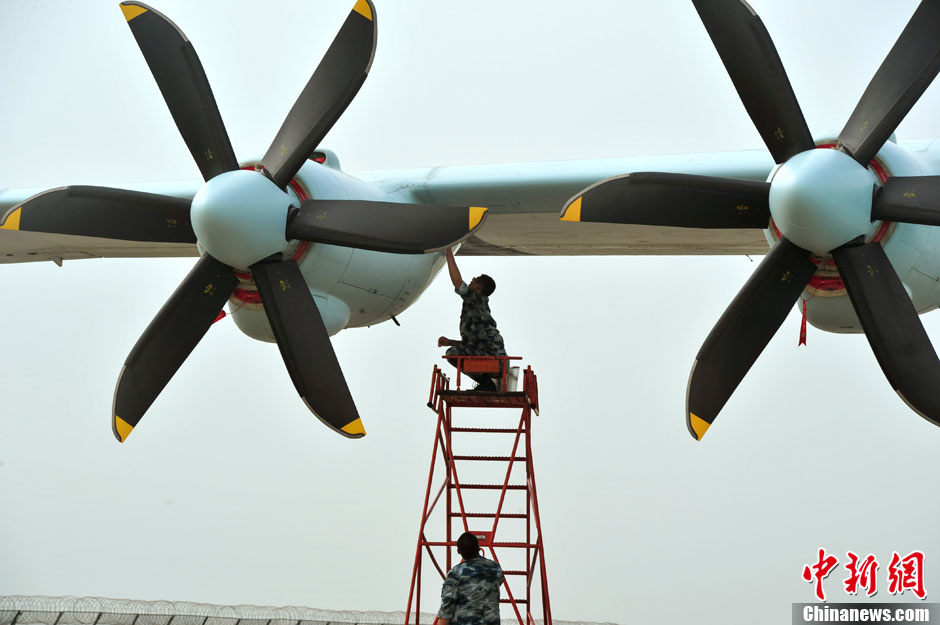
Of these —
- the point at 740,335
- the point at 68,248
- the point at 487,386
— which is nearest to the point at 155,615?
the point at 68,248

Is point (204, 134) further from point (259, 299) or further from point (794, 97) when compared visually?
point (794, 97)

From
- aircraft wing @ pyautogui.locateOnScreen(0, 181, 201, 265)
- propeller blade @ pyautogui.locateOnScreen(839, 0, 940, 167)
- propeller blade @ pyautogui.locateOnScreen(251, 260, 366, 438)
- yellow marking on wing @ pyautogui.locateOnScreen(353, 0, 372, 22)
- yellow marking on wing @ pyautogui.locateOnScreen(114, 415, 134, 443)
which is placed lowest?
yellow marking on wing @ pyautogui.locateOnScreen(114, 415, 134, 443)

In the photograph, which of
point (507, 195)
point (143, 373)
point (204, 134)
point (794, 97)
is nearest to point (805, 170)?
point (794, 97)

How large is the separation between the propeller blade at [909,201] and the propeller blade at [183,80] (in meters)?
4.86

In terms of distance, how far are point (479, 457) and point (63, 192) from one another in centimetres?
423

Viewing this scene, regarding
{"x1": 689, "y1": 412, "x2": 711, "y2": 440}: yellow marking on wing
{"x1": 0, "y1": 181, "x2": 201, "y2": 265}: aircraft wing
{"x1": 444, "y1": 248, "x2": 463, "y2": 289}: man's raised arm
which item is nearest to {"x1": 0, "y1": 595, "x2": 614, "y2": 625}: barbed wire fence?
{"x1": 0, "y1": 181, "x2": 201, "y2": 265}: aircraft wing

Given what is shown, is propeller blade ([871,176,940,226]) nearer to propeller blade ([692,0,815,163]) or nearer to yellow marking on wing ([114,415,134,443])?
propeller blade ([692,0,815,163])

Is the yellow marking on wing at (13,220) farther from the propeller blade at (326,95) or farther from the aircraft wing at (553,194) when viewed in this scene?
the aircraft wing at (553,194)

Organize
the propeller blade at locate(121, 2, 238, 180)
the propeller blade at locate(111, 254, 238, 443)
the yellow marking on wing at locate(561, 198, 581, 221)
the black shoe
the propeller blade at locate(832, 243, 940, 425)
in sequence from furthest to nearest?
the black shoe < the propeller blade at locate(121, 2, 238, 180) < the propeller blade at locate(111, 254, 238, 443) < the yellow marking on wing at locate(561, 198, 581, 221) < the propeller blade at locate(832, 243, 940, 425)

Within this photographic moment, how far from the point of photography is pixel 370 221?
7.82m

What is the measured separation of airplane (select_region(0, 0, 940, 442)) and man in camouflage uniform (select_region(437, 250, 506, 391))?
0.52m

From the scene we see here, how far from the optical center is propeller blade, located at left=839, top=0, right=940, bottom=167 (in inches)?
289

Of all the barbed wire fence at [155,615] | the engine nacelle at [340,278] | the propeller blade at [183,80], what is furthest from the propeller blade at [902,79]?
the barbed wire fence at [155,615]

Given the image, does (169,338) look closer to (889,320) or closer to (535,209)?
(535,209)
